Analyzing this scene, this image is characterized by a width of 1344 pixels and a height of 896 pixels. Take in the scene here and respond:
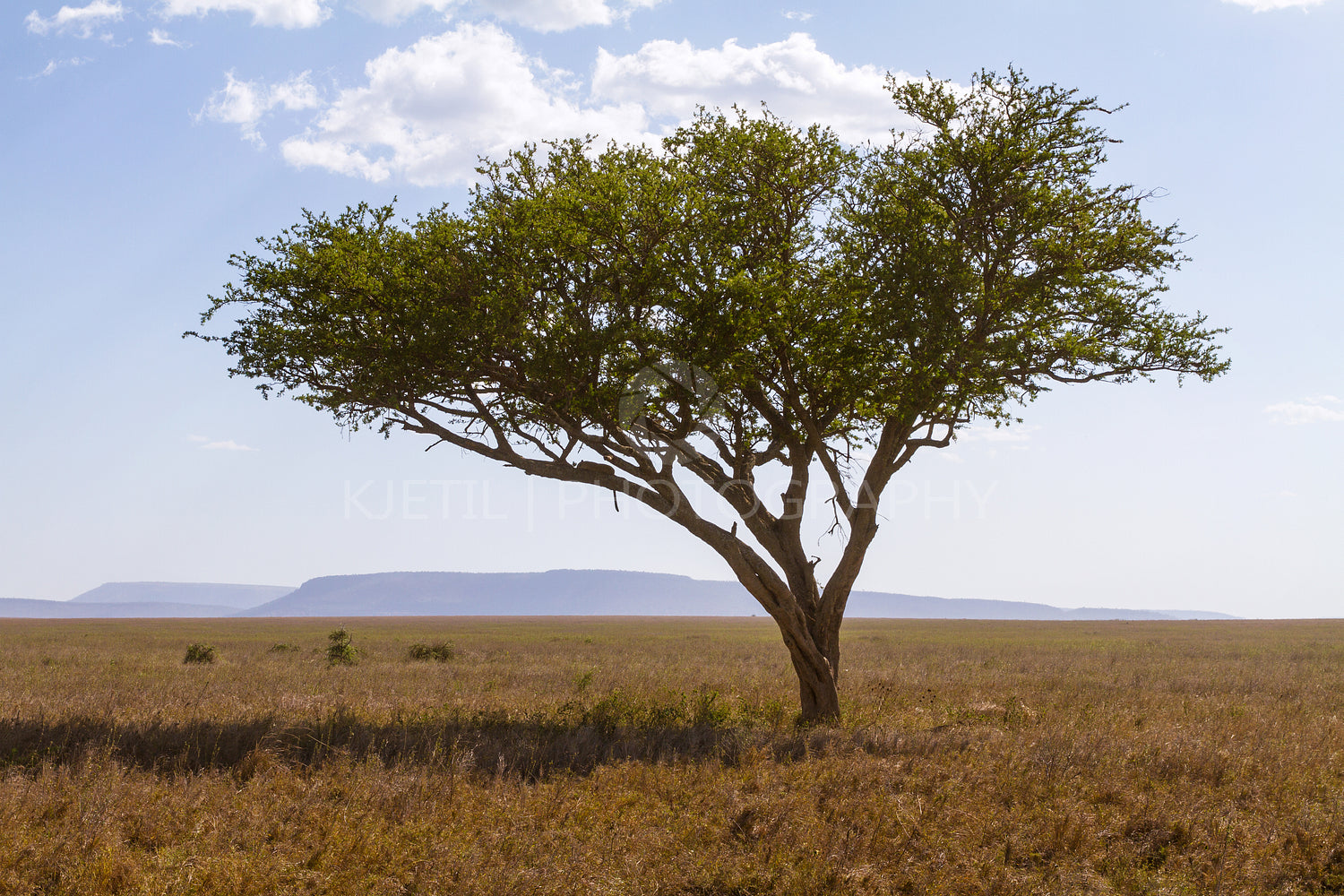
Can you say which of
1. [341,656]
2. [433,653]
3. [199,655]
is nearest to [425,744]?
[341,656]

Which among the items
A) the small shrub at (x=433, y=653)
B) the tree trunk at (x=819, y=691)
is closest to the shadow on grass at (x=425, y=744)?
the tree trunk at (x=819, y=691)

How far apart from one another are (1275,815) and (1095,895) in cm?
422

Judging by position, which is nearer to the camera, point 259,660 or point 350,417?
point 350,417

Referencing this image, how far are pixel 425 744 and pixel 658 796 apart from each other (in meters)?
4.34

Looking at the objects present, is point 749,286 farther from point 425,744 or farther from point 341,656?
point 341,656

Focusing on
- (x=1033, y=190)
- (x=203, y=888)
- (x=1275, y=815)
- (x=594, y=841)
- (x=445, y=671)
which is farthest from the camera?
(x=445, y=671)

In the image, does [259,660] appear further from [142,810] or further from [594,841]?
[594,841]

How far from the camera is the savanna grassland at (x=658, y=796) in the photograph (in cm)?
832

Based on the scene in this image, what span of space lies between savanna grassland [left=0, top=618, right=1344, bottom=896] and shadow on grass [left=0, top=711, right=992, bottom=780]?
66 mm

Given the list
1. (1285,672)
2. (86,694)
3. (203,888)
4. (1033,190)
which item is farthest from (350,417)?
(1285,672)

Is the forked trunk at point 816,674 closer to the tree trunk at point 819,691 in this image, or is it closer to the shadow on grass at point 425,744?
the tree trunk at point 819,691

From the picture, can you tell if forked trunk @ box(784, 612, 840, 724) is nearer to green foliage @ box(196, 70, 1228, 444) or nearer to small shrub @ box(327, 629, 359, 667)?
green foliage @ box(196, 70, 1228, 444)

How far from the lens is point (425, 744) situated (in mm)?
13477

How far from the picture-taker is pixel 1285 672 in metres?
30.0
